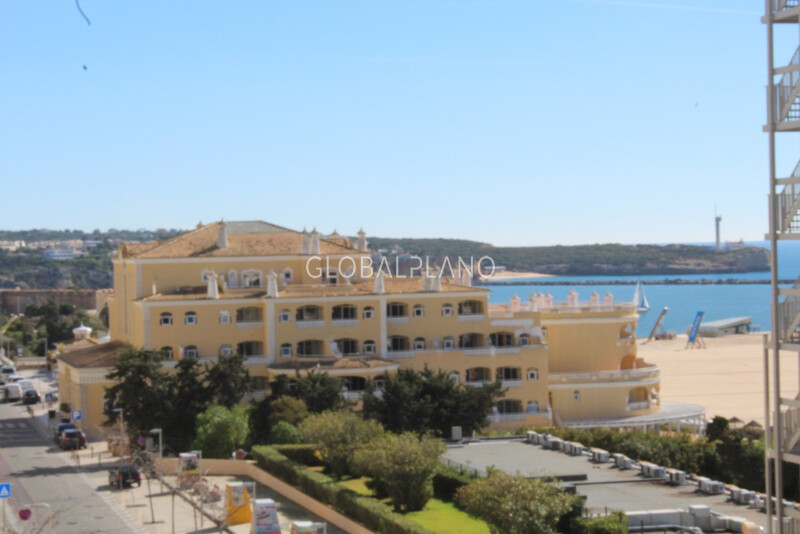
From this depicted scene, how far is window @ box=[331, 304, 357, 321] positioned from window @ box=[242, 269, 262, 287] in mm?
4681

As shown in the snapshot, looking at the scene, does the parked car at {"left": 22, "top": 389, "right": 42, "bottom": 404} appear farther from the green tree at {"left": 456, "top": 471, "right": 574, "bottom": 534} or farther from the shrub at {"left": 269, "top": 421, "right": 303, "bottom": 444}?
the green tree at {"left": 456, "top": 471, "right": 574, "bottom": 534}

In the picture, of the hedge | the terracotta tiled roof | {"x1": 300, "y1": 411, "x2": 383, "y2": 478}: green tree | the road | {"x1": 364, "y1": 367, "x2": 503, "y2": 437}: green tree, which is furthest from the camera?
the terracotta tiled roof

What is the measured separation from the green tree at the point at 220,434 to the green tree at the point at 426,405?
5.42m

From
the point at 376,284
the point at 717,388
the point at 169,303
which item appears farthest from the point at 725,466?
the point at 717,388

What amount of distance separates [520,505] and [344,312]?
32023mm

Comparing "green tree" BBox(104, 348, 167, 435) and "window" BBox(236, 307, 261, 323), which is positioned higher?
"window" BBox(236, 307, 261, 323)

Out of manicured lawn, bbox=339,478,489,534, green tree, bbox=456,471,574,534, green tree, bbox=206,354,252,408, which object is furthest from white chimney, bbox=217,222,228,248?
green tree, bbox=456,471,574,534

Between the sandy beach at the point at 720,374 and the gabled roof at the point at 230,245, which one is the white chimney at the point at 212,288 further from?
the sandy beach at the point at 720,374

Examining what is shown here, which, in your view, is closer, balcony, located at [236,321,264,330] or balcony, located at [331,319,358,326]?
balcony, located at [236,321,264,330]

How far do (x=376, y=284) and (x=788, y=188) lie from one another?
4022cm

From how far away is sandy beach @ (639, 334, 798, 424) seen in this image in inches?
2729

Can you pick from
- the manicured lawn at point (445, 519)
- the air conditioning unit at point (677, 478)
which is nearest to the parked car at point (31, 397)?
the manicured lawn at point (445, 519)

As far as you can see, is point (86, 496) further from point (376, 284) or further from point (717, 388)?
point (717, 388)

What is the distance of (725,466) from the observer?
43094 millimetres
